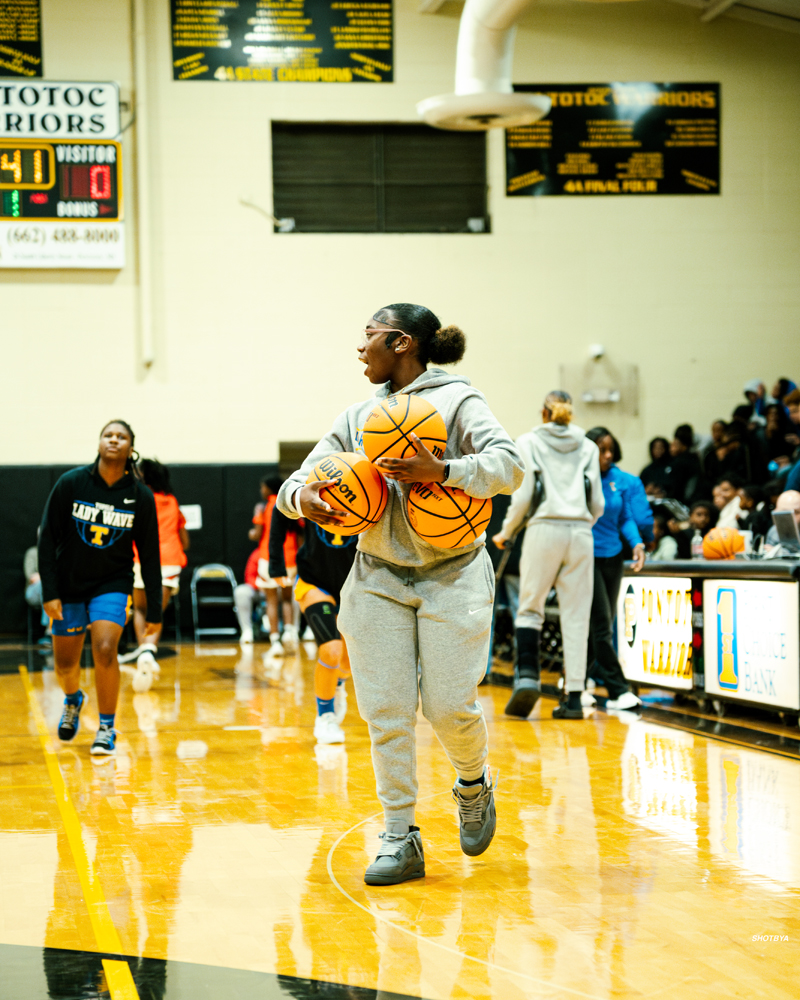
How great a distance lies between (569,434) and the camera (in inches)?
274

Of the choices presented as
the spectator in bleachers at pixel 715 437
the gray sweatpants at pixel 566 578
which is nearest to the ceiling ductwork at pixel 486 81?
the spectator in bleachers at pixel 715 437

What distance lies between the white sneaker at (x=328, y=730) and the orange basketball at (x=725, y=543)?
10.3 feet

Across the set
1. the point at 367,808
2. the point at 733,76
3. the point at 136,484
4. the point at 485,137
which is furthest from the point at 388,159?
the point at 367,808

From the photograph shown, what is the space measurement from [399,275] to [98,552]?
929cm

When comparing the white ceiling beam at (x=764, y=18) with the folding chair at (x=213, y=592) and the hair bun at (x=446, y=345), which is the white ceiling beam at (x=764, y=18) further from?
the hair bun at (x=446, y=345)

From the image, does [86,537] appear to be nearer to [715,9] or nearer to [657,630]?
[657,630]

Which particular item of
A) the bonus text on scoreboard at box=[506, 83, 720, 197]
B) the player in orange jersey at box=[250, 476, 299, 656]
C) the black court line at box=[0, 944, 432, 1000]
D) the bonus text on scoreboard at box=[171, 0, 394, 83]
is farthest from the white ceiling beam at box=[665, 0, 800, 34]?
the black court line at box=[0, 944, 432, 1000]

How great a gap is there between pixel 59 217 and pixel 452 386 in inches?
447

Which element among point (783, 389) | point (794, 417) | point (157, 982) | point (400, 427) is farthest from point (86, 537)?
point (783, 389)

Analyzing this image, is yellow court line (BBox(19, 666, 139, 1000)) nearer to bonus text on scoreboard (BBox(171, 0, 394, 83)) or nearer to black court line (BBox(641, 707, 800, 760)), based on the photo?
black court line (BBox(641, 707, 800, 760))

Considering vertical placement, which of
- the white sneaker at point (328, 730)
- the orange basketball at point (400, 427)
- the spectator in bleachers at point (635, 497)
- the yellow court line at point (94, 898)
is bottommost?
the white sneaker at point (328, 730)

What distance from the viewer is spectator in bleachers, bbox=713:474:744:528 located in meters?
10.1

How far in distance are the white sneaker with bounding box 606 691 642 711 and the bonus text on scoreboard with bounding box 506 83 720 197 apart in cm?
874

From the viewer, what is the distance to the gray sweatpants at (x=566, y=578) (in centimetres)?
684
